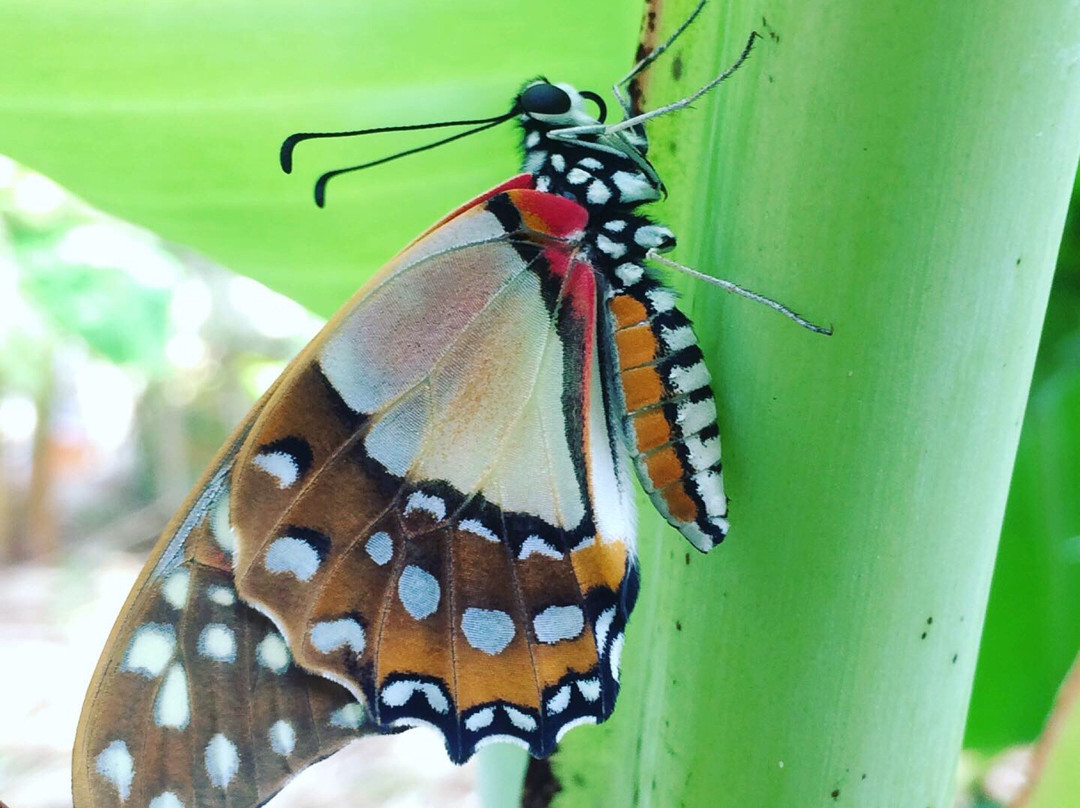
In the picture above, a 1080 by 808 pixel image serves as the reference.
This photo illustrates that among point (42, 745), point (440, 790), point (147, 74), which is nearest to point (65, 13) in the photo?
point (147, 74)

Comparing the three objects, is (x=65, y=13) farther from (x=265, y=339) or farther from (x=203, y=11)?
(x=265, y=339)

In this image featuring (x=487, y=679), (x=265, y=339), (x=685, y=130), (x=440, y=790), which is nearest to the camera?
(x=685, y=130)

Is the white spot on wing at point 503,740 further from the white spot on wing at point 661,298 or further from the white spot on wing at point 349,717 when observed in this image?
the white spot on wing at point 661,298

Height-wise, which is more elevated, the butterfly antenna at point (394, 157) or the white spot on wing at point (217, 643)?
the butterfly antenna at point (394, 157)

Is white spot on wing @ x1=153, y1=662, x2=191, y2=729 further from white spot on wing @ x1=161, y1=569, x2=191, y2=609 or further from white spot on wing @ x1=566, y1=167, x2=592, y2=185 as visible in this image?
white spot on wing @ x1=566, y1=167, x2=592, y2=185

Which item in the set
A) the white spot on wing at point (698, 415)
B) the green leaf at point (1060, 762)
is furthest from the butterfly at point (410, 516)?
the green leaf at point (1060, 762)

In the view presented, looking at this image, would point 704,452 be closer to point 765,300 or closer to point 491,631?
point 765,300
